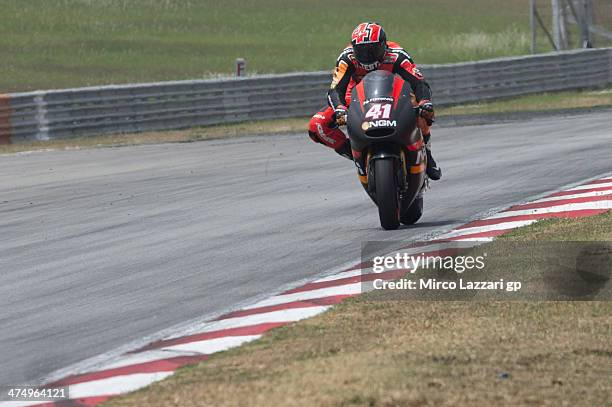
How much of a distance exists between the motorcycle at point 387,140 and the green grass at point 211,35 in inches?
1130

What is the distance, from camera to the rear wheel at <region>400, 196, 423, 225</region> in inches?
462

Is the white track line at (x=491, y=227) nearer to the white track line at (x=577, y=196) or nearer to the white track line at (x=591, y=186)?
the white track line at (x=577, y=196)

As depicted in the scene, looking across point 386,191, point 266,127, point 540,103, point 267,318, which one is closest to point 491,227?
point 386,191

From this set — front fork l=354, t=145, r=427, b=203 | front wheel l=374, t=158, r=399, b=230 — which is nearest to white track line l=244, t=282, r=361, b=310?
front wheel l=374, t=158, r=399, b=230

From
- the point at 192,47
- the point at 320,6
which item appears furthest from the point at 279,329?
the point at 320,6

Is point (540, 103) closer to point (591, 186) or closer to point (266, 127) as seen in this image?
point (266, 127)

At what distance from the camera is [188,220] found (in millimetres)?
13102

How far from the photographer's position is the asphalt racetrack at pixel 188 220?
27.6ft

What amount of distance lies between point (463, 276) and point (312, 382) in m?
2.86

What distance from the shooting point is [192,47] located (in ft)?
169

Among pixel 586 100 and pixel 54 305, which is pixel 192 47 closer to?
pixel 586 100

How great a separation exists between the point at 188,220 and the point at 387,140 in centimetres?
306

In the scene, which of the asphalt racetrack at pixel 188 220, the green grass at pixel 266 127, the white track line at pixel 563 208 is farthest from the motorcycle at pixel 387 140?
the green grass at pixel 266 127

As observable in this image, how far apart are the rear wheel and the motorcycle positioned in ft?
1.61
